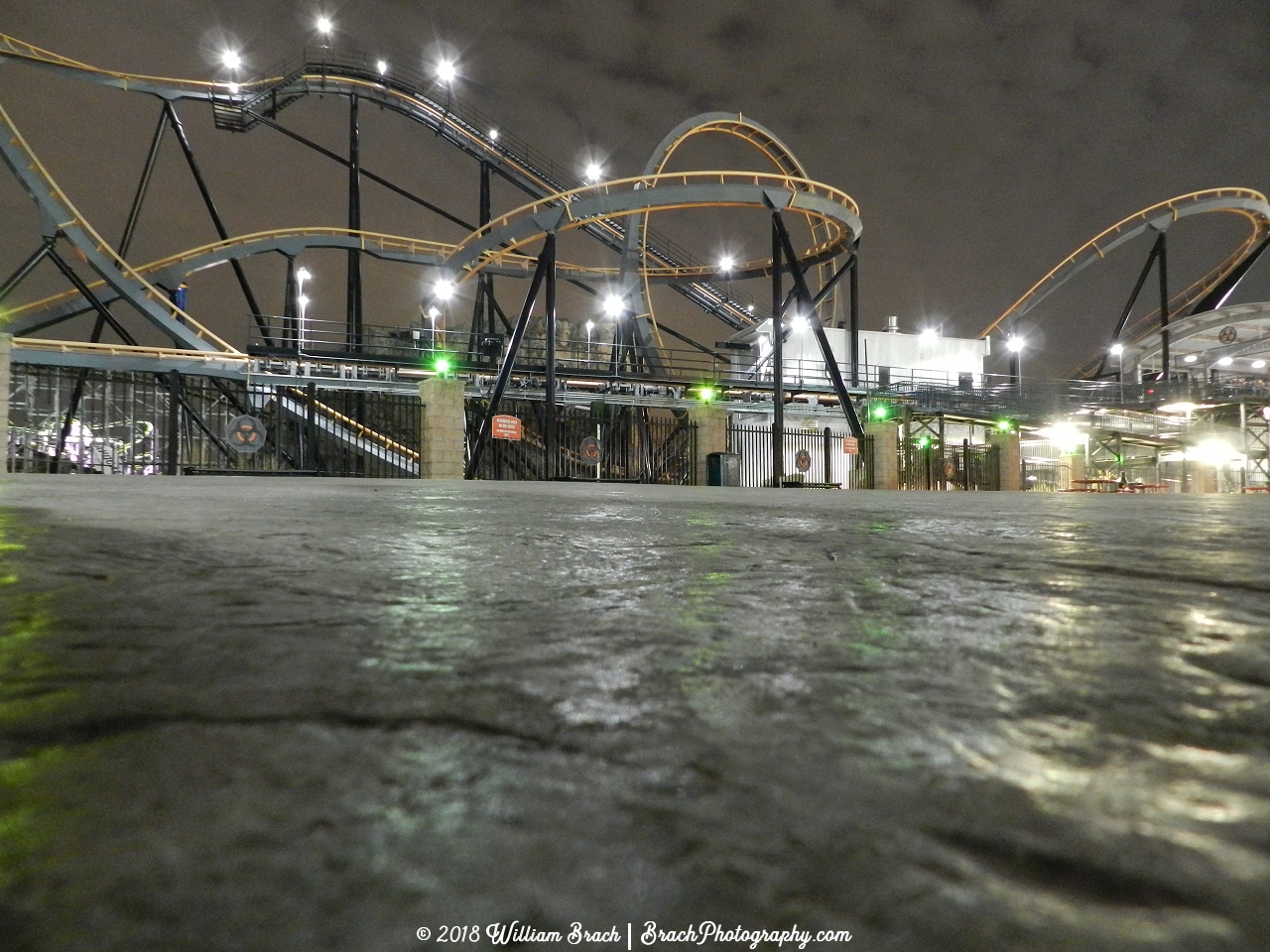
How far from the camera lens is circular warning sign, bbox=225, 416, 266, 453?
16875 millimetres

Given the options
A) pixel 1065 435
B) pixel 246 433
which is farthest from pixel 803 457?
pixel 246 433

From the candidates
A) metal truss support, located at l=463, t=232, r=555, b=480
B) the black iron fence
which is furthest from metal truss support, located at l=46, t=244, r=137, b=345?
the black iron fence

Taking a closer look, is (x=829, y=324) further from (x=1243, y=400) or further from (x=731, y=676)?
(x=731, y=676)

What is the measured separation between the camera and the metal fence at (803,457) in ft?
77.0

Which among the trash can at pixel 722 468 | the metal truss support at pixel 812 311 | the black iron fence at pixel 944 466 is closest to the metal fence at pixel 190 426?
the trash can at pixel 722 468

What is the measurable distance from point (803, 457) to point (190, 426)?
19.4 metres

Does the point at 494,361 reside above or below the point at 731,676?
above

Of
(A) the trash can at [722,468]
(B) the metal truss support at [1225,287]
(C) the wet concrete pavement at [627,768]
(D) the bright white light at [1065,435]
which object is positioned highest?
(B) the metal truss support at [1225,287]

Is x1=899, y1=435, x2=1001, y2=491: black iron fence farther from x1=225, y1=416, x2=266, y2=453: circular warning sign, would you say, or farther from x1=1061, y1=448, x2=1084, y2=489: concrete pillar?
x1=225, y1=416, x2=266, y2=453: circular warning sign

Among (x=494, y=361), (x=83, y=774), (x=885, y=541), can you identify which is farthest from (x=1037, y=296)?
(x=83, y=774)

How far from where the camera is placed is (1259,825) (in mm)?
457

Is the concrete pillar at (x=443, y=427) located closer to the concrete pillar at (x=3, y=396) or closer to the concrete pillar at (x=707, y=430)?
the concrete pillar at (x=707, y=430)

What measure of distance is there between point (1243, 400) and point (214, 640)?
3608 centimetres

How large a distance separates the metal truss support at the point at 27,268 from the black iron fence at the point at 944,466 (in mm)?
26540
